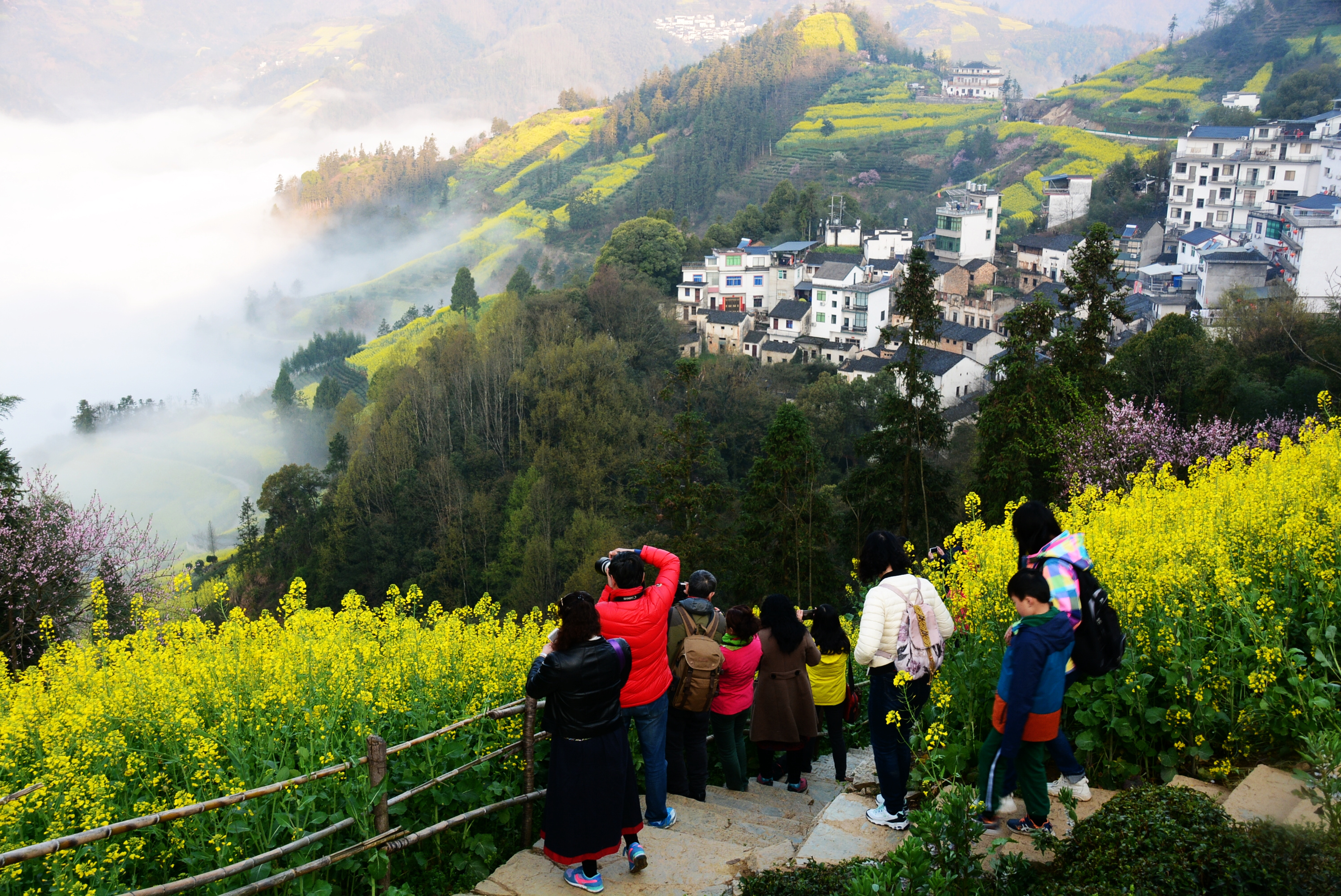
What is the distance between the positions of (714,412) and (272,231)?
134981mm

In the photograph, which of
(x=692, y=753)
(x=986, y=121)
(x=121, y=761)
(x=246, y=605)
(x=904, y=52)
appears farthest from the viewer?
(x=904, y=52)

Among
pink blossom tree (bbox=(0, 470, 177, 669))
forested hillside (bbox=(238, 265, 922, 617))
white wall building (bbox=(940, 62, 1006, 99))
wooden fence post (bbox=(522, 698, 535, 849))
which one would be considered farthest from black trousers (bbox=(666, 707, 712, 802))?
white wall building (bbox=(940, 62, 1006, 99))

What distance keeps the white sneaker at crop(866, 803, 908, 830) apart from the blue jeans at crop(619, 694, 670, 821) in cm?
114

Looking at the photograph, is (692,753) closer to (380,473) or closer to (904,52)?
(380,473)

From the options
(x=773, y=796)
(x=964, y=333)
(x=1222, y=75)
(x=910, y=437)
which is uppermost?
(x=1222, y=75)

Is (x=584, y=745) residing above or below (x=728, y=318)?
above

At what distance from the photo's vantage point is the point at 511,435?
1783 inches

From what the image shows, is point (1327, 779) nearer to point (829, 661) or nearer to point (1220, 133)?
point (829, 661)

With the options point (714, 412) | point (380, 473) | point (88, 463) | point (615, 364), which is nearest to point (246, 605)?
point (380, 473)

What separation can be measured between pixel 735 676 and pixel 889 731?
127cm

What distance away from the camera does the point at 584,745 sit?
14.4 feet

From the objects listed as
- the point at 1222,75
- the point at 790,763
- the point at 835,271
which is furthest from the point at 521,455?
the point at 1222,75

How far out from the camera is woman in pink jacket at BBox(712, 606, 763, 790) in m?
5.67

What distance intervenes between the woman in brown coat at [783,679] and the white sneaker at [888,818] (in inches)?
43.1
